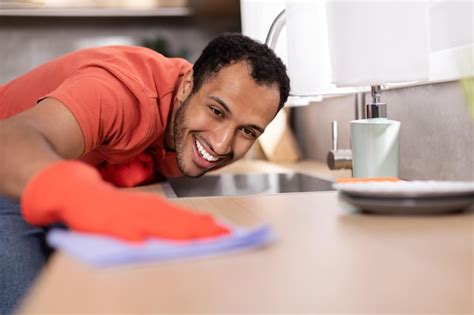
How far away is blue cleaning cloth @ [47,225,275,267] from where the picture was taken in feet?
1.83

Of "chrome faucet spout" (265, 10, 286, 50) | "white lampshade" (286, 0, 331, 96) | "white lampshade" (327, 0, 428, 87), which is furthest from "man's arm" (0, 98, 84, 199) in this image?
"chrome faucet spout" (265, 10, 286, 50)

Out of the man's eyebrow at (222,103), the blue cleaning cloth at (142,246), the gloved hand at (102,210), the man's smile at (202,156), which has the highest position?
the man's eyebrow at (222,103)

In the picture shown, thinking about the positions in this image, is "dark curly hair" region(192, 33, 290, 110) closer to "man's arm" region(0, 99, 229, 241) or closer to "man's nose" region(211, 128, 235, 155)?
"man's nose" region(211, 128, 235, 155)

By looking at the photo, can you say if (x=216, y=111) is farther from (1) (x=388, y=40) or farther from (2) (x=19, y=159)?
(2) (x=19, y=159)

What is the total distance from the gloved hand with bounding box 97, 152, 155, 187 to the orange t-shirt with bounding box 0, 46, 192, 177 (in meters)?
0.04

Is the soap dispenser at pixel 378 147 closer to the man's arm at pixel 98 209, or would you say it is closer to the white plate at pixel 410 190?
the white plate at pixel 410 190

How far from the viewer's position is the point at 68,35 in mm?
3404

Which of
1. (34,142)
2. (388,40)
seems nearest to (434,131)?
(388,40)

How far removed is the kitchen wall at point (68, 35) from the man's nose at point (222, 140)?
186 cm

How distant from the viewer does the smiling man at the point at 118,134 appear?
0.64 m

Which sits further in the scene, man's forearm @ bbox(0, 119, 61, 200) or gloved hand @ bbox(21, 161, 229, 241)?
man's forearm @ bbox(0, 119, 61, 200)

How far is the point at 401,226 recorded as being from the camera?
770 millimetres

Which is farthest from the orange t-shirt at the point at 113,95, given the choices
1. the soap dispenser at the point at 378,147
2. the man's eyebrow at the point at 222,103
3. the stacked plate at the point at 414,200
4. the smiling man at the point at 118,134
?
the stacked plate at the point at 414,200

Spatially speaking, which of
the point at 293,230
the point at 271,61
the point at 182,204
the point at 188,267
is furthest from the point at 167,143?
the point at 188,267
